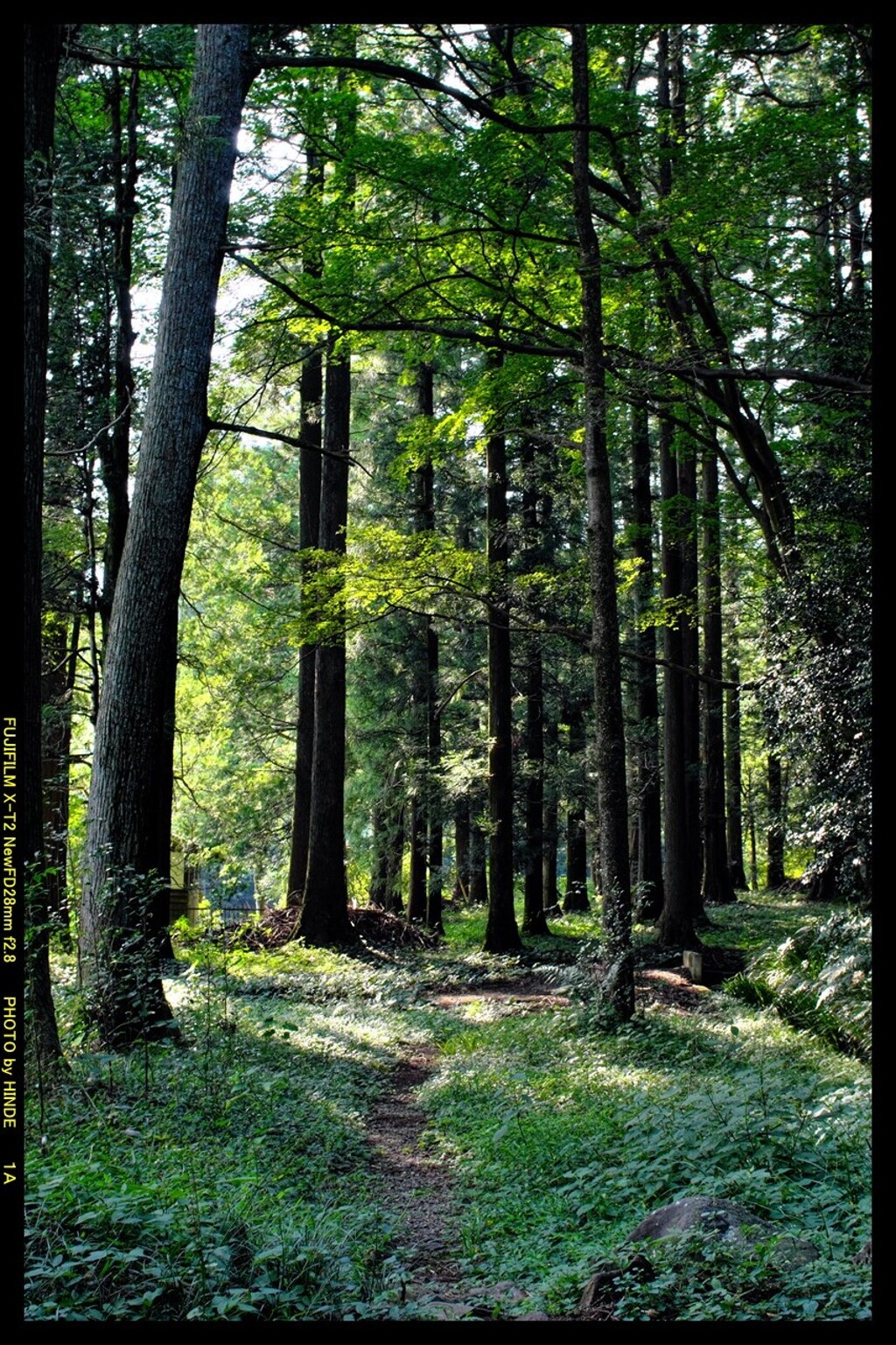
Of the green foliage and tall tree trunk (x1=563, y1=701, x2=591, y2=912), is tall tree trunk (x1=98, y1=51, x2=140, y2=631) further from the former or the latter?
tall tree trunk (x1=563, y1=701, x2=591, y2=912)

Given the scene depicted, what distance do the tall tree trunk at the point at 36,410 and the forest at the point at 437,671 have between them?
4 cm

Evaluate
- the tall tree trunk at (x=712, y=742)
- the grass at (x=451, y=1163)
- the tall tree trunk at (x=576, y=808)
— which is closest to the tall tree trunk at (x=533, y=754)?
the tall tree trunk at (x=576, y=808)

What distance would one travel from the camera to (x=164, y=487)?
829cm

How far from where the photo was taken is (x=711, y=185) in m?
10.5

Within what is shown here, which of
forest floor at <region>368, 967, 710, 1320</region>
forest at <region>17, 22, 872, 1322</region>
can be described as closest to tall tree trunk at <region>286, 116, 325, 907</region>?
forest at <region>17, 22, 872, 1322</region>

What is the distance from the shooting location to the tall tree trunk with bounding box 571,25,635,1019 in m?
10.5

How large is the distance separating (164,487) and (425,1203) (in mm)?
5816

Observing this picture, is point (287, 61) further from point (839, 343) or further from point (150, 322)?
point (839, 343)

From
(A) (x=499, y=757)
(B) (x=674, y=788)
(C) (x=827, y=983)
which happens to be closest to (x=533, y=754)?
(A) (x=499, y=757)

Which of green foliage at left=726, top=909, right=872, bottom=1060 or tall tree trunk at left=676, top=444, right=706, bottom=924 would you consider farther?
tall tree trunk at left=676, top=444, right=706, bottom=924

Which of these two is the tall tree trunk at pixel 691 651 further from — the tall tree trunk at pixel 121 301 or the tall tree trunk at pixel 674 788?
the tall tree trunk at pixel 121 301

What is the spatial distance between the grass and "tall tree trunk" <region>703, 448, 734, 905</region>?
10.7 metres

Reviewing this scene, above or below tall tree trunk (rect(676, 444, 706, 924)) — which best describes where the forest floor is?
below
